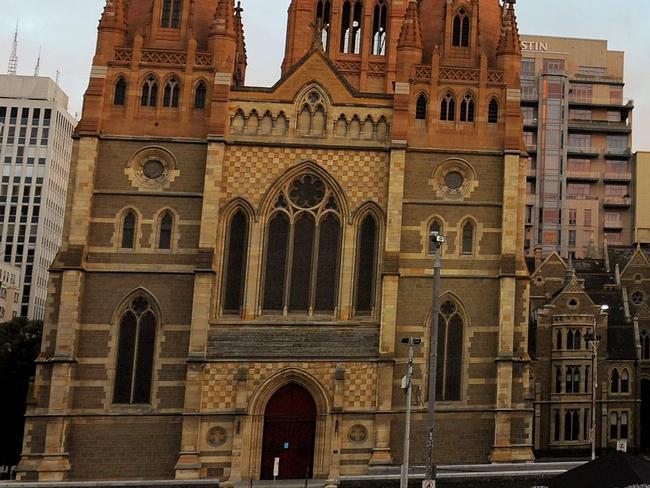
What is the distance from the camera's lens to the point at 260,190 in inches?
1502

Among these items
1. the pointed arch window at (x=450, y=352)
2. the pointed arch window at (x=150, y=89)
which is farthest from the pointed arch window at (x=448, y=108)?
the pointed arch window at (x=150, y=89)

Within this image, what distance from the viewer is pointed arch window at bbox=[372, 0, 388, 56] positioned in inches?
1953

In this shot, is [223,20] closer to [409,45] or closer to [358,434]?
[409,45]

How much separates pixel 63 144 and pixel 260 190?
310 feet

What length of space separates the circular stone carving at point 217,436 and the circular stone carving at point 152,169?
1094cm

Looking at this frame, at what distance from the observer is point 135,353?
36719mm

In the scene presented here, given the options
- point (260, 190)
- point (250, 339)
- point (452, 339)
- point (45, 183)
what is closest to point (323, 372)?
point (250, 339)

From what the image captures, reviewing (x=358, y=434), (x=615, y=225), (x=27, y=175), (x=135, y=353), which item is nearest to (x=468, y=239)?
(x=358, y=434)

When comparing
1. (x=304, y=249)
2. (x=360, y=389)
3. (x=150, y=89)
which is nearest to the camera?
(x=360, y=389)

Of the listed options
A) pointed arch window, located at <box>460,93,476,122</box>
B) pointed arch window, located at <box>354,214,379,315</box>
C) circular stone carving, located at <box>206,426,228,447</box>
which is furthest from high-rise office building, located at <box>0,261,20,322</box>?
pointed arch window, located at <box>460,93,476,122</box>

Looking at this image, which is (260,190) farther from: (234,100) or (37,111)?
(37,111)

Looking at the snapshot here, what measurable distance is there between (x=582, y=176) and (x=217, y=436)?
58.7m

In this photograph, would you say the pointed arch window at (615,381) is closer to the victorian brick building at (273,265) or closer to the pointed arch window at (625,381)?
the pointed arch window at (625,381)

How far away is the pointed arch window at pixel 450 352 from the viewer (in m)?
37.4
